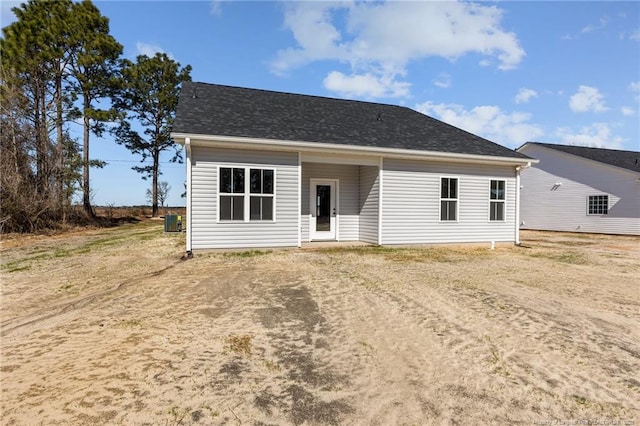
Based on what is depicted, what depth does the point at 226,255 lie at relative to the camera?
9602 millimetres

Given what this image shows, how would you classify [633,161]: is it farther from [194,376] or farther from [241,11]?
[194,376]

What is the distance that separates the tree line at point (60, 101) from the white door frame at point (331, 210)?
12.7 metres

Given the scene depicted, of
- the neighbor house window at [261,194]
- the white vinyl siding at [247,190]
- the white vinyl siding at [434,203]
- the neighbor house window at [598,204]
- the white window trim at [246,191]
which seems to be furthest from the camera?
the neighbor house window at [598,204]

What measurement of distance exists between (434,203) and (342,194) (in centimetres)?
320

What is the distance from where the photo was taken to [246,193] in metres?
10.2

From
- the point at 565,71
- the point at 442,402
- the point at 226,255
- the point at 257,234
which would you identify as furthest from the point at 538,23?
the point at 442,402

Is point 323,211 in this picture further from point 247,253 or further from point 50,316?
point 50,316

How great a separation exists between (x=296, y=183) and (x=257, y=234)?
1910mm

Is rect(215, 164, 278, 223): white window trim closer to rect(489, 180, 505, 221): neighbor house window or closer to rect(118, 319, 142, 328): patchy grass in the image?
rect(118, 319, 142, 328): patchy grass

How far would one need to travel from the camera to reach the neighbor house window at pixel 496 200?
12.9 m

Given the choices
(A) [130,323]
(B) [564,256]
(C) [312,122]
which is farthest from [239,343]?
(B) [564,256]

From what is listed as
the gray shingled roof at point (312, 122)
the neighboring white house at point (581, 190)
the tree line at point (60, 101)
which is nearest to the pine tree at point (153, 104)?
the tree line at point (60, 101)

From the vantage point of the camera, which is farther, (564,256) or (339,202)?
(339,202)

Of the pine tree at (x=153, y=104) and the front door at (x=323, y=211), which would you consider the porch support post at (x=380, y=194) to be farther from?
the pine tree at (x=153, y=104)
